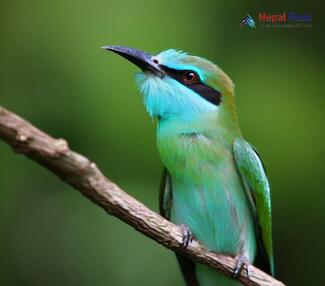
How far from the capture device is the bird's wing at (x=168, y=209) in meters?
3.85

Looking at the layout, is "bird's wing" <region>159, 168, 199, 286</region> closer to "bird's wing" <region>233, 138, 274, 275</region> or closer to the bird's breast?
the bird's breast

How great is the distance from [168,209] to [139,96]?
2.16 feet

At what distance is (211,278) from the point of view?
3850 millimetres

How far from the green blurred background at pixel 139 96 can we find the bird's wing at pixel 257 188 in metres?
0.41

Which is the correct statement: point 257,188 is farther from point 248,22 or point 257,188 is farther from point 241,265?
point 248,22

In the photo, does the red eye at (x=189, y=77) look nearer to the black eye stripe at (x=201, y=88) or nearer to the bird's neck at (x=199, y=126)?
the black eye stripe at (x=201, y=88)

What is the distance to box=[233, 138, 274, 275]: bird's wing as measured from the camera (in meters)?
3.68

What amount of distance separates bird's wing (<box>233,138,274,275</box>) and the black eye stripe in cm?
22

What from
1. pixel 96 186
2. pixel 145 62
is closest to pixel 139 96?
pixel 145 62

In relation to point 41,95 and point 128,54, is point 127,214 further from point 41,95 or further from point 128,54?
point 41,95

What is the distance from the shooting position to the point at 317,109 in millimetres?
4312

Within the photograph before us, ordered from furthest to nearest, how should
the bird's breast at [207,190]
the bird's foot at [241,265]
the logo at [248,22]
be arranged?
the logo at [248,22] → the bird's breast at [207,190] → the bird's foot at [241,265]

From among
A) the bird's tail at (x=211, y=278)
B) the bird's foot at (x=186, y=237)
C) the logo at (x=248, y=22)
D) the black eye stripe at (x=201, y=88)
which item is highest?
the logo at (x=248, y=22)

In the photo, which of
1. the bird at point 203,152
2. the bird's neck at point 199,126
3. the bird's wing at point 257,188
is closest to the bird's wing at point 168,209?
the bird at point 203,152
